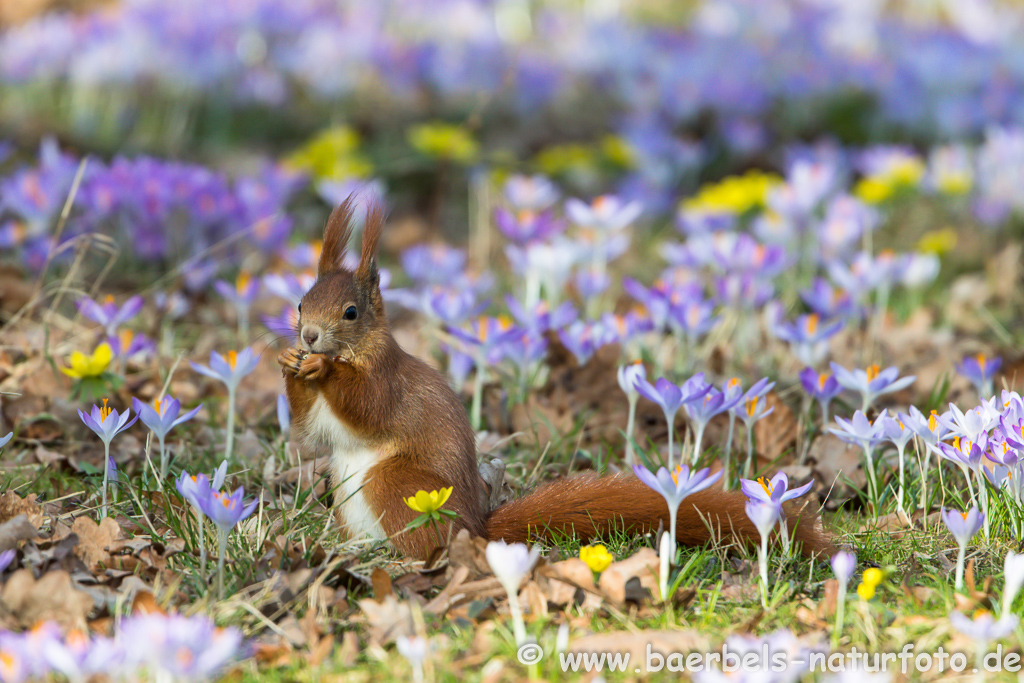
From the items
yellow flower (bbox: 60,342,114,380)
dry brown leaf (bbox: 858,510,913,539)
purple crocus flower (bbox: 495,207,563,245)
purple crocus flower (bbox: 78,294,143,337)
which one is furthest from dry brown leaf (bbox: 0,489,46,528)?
purple crocus flower (bbox: 495,207,563,245)

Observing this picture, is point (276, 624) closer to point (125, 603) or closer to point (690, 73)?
point (125, 603)

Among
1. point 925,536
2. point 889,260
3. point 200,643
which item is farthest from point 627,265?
point 200,643

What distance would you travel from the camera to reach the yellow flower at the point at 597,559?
6.88 ft

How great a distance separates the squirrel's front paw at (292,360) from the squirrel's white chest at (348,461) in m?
0.09

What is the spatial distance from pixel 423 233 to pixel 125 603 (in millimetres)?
3827

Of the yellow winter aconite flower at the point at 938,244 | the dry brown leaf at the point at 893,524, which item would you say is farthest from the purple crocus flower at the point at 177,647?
the yellow winter aconite flower at the point at 938,244

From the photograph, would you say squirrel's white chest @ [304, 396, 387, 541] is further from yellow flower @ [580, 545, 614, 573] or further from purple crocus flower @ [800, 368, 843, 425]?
purple crocus flower @ [800, 368, 843, 425]

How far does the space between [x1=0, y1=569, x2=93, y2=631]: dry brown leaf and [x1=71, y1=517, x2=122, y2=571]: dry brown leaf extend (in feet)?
0.78

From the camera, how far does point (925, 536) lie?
2.43 meters

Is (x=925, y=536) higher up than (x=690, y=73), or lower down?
lower down

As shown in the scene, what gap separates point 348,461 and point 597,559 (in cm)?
65

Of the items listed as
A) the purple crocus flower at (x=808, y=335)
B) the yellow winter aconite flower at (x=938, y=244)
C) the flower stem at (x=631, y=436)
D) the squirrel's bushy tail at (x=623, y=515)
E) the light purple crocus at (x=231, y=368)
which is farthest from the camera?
the yellow winter aconite flower at (x=938, y=244)

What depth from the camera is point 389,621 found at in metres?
2.00

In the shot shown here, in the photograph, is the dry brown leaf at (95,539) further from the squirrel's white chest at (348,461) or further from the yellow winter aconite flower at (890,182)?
the yellow winter aconite flower at (890,182)
